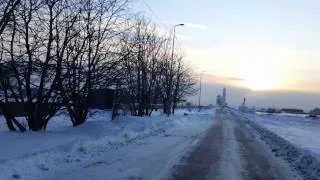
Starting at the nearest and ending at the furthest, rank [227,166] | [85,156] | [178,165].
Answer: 1. [178,165]
2. [227,166]
3. [85,156]

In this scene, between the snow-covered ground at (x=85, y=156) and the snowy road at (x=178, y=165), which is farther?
the snowy road at (x=178, y=165)

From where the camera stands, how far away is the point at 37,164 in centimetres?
1300

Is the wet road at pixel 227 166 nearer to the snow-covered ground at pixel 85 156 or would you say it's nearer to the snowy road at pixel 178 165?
the snowy road at pixel 178 165

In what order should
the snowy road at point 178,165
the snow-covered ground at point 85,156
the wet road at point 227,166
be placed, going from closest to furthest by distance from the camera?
the snow-covered ground at point 85,156 → the snowy road at point 178,165 → the wet road at point 227,166

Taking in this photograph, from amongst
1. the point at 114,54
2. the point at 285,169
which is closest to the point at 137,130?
the point at 114,54

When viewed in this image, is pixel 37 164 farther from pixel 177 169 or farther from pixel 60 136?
pixel 60 136

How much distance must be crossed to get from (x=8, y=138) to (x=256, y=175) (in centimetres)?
865

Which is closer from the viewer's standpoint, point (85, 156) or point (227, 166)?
point (227, 166)

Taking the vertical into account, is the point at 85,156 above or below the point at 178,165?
above

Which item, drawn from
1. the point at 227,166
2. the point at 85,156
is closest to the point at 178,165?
the point at 227,166

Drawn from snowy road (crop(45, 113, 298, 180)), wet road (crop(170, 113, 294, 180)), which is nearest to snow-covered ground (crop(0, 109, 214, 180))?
snowy road (crop(45, 113, 298, 180))

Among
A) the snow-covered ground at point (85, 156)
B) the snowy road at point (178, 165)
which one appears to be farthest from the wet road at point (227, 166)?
the snow-covered ground at point (85, 156)

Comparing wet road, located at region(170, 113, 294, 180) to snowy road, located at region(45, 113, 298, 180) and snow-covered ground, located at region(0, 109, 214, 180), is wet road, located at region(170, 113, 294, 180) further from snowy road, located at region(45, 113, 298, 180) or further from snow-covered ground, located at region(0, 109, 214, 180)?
snow-covered ground, located at region(0, 109, 214, 180)

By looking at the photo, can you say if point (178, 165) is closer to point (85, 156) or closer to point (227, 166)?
point (227, 166)
